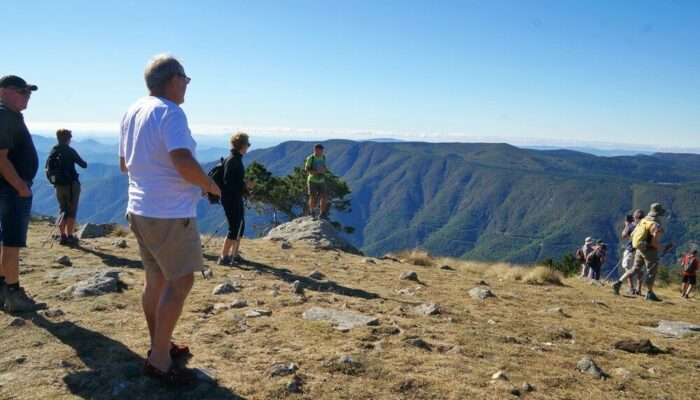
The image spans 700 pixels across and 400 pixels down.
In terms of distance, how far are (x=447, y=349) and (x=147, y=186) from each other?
3.29m

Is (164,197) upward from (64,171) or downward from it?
upward

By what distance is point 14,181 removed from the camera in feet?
15.4

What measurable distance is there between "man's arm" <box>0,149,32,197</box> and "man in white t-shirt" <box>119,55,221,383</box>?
198 cm

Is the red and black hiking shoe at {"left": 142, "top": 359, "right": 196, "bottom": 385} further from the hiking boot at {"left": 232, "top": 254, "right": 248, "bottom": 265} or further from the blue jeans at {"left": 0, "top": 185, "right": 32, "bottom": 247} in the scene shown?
the hiking boot at {"left": 232, "top": 254, "right": 248, "bottom": 265}

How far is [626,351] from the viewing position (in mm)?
5402

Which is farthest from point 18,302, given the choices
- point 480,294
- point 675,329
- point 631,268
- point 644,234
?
point 631,268

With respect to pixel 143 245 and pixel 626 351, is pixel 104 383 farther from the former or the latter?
pixel 626 351

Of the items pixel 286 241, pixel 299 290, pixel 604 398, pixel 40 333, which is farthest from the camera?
pixel 286 241

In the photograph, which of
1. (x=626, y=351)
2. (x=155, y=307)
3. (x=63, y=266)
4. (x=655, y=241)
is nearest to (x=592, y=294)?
(x=655, y=241)

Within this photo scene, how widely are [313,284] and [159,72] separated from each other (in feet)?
16.1

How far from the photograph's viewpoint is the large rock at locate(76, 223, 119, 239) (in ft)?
37.8

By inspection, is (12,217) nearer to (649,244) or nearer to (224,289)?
(224,289)

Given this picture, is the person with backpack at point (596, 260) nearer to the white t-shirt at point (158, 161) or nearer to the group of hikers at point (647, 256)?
the group of hikers at point (647, 256)

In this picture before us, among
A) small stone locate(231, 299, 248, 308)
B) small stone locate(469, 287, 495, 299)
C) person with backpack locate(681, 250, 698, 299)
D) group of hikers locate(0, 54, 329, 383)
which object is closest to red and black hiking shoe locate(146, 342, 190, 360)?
group of hikers locate(0, 54, 329, 383)
